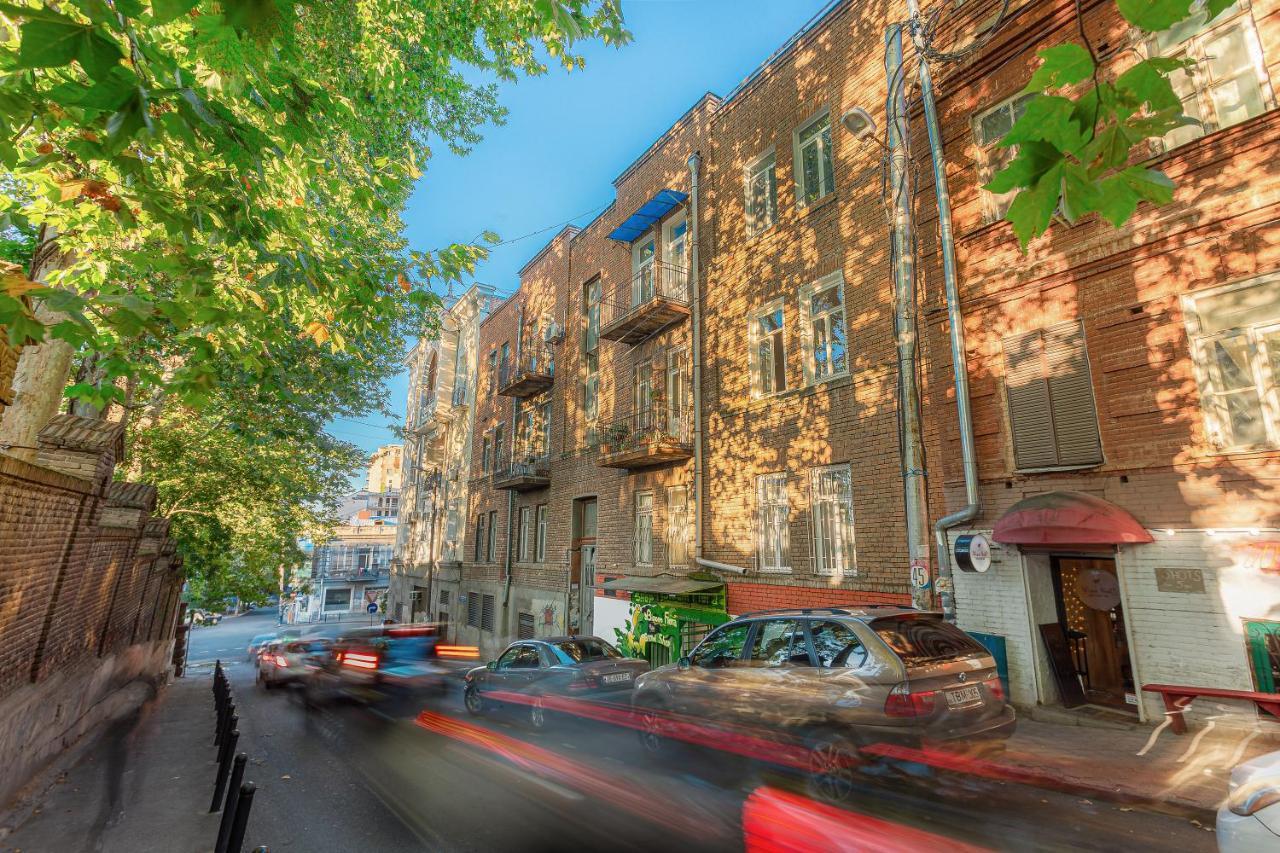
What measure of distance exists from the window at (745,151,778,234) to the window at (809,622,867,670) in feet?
31.6

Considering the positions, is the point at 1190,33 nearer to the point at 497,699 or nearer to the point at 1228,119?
the point at 1228,119

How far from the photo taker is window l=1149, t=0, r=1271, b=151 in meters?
7.30

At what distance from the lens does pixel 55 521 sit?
754 cm

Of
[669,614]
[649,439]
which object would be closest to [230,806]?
[669,614]

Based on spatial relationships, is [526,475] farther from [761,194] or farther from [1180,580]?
[1180,580]

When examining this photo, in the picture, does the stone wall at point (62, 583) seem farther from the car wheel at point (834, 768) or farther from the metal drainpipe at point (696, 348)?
the metal drainpipe at point (696, 348)

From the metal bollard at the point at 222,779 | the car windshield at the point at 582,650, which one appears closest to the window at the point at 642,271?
the car windshield at the point at 582,650

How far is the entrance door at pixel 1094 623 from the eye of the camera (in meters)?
8.49

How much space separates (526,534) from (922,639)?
1733 cm

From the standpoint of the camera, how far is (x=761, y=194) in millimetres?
13914

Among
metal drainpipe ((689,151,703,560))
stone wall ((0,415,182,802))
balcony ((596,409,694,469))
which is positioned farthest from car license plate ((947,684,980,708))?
stone wall ((0,415,182,802))

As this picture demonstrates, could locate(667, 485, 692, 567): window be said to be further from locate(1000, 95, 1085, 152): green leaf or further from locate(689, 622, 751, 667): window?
locate(1000, 95, 1085, 152): green leaf

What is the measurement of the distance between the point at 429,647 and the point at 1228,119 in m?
17.0

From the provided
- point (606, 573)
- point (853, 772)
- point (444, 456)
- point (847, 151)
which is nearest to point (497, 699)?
point (606, 573)
